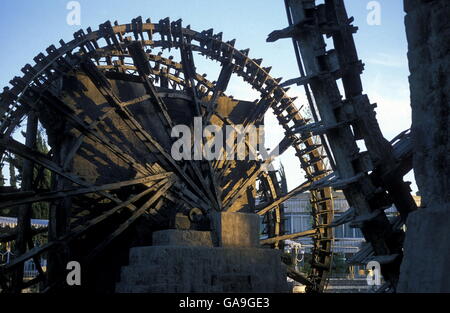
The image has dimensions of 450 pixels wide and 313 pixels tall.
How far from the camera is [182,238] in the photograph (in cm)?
888

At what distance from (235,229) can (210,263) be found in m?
1.00

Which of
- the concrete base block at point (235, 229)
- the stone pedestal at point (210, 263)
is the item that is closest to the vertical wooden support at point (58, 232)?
the stone pedestal at point (210, 263)

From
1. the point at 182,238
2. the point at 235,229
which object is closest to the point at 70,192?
the point at 182,238

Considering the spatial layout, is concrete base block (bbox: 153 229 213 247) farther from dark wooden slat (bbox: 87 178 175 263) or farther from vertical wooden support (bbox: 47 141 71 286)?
vertical wooden support (bbox: 47 141 71 286)

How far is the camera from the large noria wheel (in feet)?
34.4

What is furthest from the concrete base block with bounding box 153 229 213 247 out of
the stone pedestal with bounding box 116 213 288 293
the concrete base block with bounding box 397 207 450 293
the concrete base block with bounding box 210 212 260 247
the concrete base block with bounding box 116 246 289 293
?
the concrete base block with bounding box 397 207 450 293

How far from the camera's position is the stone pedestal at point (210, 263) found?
808cm

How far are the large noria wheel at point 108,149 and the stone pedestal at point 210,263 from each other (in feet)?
6.36

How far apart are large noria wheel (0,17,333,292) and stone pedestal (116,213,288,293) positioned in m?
1.94

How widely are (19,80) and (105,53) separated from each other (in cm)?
224

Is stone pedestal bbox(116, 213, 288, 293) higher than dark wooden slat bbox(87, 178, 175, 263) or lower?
lower

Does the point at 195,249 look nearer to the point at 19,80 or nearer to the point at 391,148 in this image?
the point at 391,148
